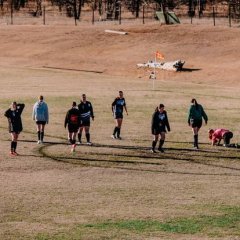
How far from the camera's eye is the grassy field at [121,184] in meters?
17.9

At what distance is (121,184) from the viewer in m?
22.3

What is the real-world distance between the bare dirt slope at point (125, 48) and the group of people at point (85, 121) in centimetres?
3023

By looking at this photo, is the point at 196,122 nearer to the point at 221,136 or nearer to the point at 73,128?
the point at 221,136

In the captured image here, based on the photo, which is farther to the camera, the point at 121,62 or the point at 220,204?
the point at 121,62

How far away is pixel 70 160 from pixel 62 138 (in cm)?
446

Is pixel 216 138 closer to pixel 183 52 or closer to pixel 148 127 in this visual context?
pixel 148 127

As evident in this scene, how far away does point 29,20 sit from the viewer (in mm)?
93375

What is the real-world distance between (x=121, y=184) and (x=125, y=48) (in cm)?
5122

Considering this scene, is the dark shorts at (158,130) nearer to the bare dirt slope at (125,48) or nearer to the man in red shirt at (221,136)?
the man in red shirt at (221,136)

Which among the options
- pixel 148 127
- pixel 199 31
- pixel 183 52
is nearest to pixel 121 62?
pixel 183 52

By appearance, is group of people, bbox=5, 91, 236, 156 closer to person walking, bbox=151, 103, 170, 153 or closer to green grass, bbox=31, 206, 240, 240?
person walking, bbox=151, 103, 170, 153

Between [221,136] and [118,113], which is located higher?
[118,113]

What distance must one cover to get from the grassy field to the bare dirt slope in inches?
1002

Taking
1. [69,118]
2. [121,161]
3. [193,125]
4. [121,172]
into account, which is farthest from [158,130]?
[121,172]
